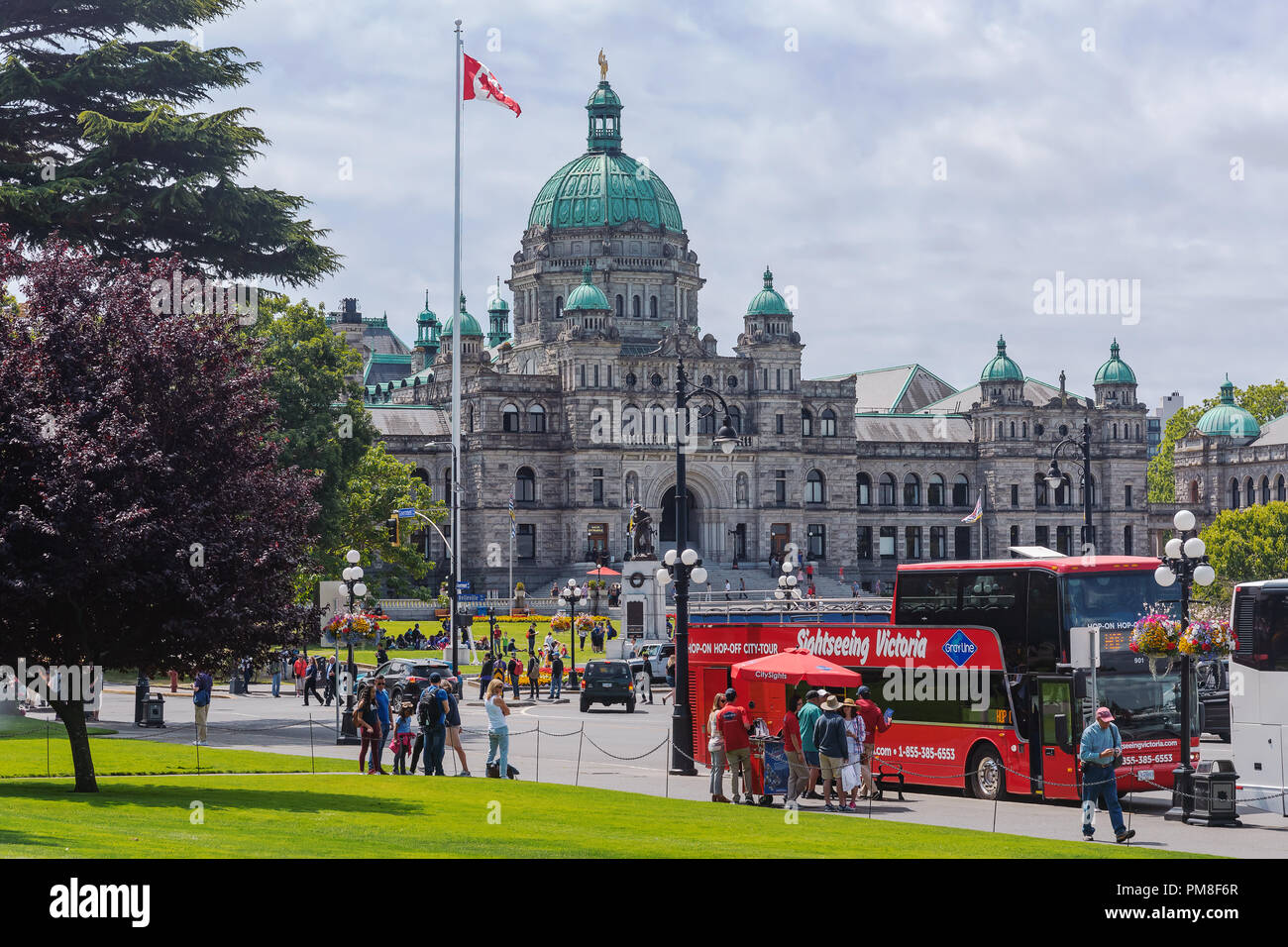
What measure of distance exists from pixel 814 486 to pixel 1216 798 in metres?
97.2

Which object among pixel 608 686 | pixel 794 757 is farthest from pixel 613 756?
pixel 608 686

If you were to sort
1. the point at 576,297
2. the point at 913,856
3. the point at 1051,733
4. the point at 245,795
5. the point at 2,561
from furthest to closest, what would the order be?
1. the point at 576,297
2. the point at 1051,733
3. the point at 245,795
4. the point at 2,561
5. the point at 913,856

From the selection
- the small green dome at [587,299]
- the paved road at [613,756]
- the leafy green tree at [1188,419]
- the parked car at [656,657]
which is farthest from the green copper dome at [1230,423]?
the paved road at [613,756]

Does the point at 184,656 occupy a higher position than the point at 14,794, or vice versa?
the point at 184,656

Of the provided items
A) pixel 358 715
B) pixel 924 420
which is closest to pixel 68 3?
pixel 358 715

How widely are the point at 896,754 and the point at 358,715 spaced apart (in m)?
9.28

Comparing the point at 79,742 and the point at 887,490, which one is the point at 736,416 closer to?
the point at 887,490

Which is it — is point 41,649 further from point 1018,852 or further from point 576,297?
point 576,297

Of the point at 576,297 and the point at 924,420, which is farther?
the point at 924,420

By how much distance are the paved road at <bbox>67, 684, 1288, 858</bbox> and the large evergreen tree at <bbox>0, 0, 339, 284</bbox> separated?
12.0 metres

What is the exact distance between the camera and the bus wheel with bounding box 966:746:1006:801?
92.5ft

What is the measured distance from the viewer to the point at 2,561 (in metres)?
23.0

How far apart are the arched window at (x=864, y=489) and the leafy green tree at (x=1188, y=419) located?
24.3 m

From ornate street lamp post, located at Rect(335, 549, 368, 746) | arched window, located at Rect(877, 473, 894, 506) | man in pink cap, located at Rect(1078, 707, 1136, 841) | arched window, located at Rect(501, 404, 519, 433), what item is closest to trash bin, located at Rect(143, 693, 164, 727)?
ornate street lamp post, located at Rect(335, 549, 368, 746)
